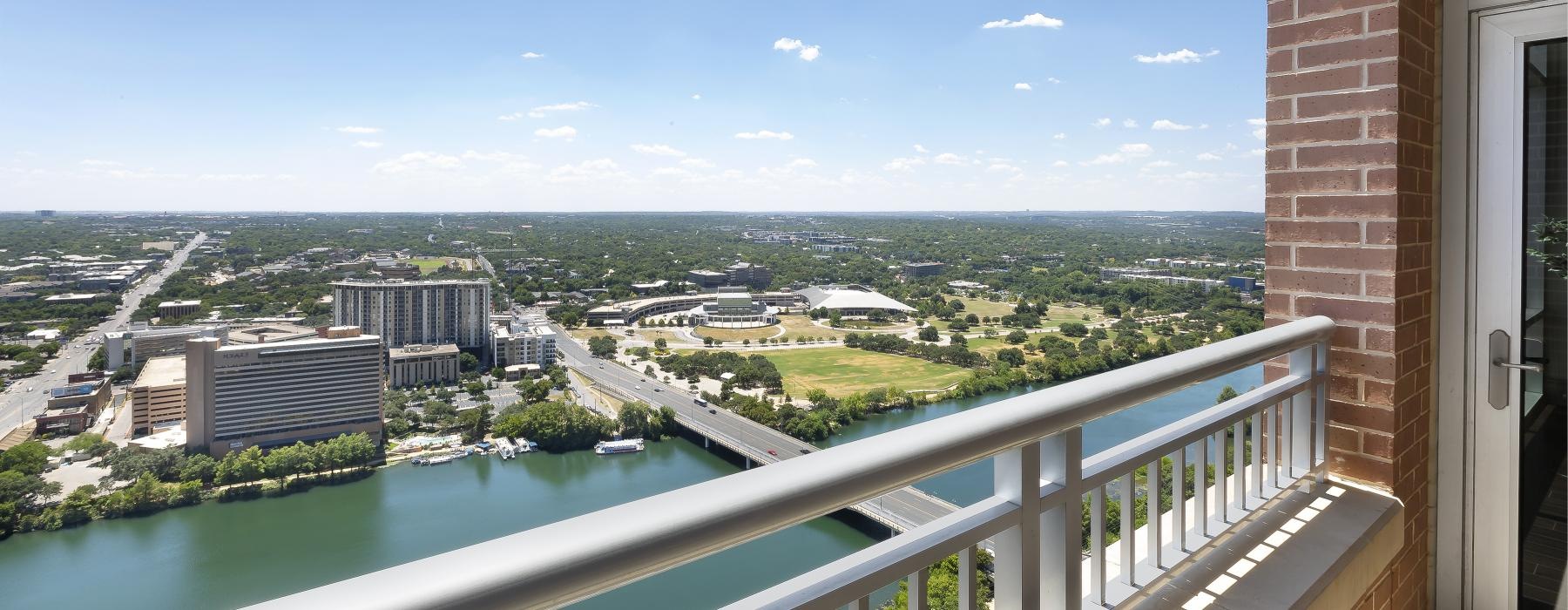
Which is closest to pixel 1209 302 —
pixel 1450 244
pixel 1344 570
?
pixel 1450 244

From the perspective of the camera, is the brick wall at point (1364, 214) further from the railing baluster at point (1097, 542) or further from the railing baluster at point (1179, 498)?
the railing baluster at point (1097, 542)

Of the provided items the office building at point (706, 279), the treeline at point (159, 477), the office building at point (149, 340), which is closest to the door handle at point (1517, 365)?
the treeline at point (159, 477)

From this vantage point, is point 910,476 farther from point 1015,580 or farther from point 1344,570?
point 1344,570

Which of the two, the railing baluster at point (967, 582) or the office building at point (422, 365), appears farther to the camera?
the office building at point (422, 365)

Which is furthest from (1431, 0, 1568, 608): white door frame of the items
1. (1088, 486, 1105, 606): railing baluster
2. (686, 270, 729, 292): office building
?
(686, 270, 729, 292): office building

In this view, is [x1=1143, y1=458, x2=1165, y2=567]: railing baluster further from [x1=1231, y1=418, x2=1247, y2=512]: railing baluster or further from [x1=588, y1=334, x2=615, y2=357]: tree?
[x1=588, y1=334, x2=615, y2=357]: tree

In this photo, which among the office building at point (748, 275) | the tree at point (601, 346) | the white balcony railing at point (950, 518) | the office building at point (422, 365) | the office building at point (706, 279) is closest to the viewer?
the white balcony railing at point (950, 518)

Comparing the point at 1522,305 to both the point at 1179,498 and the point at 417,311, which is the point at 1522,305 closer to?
the point at 1179,498
